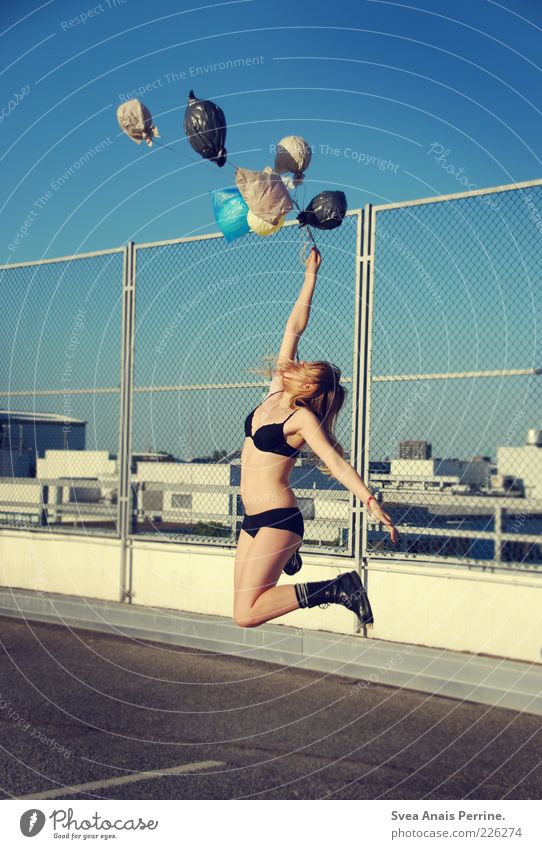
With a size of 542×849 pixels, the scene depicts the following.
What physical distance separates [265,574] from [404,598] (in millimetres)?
5632

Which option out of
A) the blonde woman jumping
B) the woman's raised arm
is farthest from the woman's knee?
the woman's raised arm

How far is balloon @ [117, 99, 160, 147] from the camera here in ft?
15.2

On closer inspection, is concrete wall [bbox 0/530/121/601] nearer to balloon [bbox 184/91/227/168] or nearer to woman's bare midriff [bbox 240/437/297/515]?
woman's bare midriff [bbox 240/437/297/515]

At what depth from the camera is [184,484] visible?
11.4 meters

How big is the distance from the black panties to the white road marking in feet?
7.65

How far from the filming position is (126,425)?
12.2 m

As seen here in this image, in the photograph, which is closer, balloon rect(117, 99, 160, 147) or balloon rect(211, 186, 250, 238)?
balloon rect(117, 99, 160, 147)

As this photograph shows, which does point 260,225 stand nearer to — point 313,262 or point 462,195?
point 313,262

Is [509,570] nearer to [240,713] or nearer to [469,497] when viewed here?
[469,497]

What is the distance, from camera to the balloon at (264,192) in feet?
15.2

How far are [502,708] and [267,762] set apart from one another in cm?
277

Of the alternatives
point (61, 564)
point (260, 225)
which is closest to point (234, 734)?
point (260, 225)

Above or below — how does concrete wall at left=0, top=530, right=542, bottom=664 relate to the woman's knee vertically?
below
